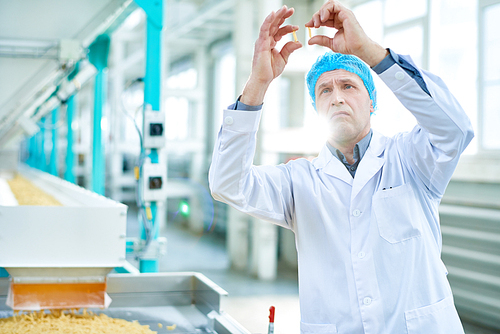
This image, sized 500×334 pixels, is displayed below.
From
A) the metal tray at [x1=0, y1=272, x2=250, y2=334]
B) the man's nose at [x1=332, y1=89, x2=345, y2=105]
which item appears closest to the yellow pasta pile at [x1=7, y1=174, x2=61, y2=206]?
the metal tray at [x1=0, y1=272, x2=250, y2=334]

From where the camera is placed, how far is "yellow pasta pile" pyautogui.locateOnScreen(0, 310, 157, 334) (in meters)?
1.70

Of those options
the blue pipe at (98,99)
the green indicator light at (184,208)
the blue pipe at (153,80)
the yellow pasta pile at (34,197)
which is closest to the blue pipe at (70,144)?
the blue pipe at (98,99)

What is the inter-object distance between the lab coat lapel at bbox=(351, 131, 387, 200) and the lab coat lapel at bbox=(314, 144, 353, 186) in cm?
4

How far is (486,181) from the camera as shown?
4102 mm

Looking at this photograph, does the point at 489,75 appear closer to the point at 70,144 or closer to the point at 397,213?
the point at 397,213

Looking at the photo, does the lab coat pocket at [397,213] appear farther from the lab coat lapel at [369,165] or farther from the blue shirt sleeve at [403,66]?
the blue shirt sleeve at [403,66]

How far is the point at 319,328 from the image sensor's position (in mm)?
1342

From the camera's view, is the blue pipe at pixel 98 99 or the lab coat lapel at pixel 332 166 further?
the blue pipe at pixel 98 99

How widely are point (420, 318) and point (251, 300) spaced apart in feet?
12.7

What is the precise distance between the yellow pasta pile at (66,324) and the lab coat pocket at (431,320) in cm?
95

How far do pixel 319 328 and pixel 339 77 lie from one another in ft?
2.52

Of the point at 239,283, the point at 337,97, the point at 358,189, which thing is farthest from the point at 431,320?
the point at 239,283

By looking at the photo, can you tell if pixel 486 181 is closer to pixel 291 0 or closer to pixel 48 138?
pixel 291 0

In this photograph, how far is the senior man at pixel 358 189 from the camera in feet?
3.99
